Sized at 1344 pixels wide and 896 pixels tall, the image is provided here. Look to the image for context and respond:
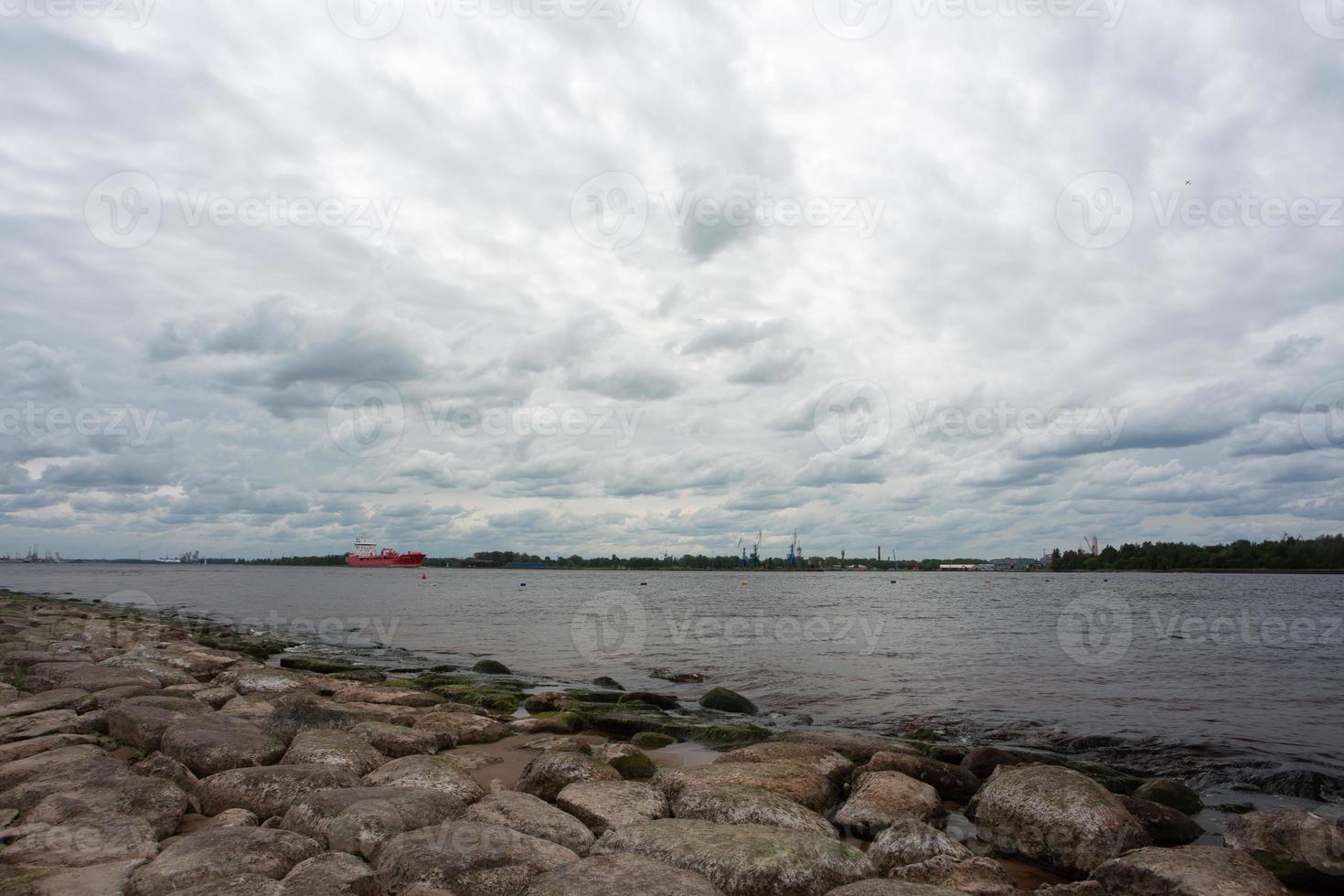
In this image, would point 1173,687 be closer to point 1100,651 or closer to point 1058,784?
point 1100,651

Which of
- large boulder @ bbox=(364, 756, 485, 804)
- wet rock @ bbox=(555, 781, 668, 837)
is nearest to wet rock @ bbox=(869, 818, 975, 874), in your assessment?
wet rock @ bbox=(555, 781, 668, 837)

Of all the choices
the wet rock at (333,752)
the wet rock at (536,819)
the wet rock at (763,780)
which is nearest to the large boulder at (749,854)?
the wet rock at (536,819)

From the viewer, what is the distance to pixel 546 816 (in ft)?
26.6

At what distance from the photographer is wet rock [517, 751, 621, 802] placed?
997 centimetres

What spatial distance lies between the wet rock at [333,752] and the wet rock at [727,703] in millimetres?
9508

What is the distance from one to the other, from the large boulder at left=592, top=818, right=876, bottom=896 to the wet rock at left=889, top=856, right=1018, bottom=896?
398mm

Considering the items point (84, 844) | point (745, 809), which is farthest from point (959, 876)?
point (84, 844)

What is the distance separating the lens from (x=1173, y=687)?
71.1 feet

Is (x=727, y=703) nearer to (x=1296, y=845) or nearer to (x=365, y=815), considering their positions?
(x=1296, y=845)

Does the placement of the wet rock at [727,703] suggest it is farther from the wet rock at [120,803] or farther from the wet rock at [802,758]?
the wet rock at [120,803]

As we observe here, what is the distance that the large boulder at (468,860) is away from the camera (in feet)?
21.5

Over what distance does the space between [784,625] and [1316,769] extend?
30.3 metres

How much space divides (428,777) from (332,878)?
9.94ft

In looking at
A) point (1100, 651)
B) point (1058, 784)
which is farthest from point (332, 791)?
point (1100, 651)
